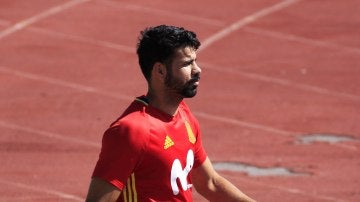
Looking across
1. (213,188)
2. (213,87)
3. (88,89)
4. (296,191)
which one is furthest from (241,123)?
(213,188)

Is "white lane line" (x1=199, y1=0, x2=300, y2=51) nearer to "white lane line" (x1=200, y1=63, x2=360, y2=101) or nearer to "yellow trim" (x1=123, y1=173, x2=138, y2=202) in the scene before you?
"white lane line" (x1=200, y1=63, x2=360, y2=101)

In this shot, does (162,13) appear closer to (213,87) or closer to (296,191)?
(213,87)

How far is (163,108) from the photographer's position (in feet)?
19.0

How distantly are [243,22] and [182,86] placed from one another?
12.8m

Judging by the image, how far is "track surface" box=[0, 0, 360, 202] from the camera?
12797mm

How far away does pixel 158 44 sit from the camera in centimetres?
560

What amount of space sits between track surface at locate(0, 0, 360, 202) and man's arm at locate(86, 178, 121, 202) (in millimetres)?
6398

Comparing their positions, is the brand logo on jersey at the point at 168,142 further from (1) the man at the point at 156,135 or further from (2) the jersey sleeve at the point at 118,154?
(2) the jersey sleeve at the point at 118,154

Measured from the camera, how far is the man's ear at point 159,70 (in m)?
5.62

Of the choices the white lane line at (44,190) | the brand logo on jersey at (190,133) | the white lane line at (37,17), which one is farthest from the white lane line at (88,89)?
the brand logo on jersey at (190,133)

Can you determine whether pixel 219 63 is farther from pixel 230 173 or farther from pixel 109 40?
pixel 230 173

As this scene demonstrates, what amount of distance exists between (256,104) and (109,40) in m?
3.15

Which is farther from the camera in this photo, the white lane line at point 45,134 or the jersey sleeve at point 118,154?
the white lane line at point 45,134

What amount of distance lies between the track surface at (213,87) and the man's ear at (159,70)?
20.7 ft
